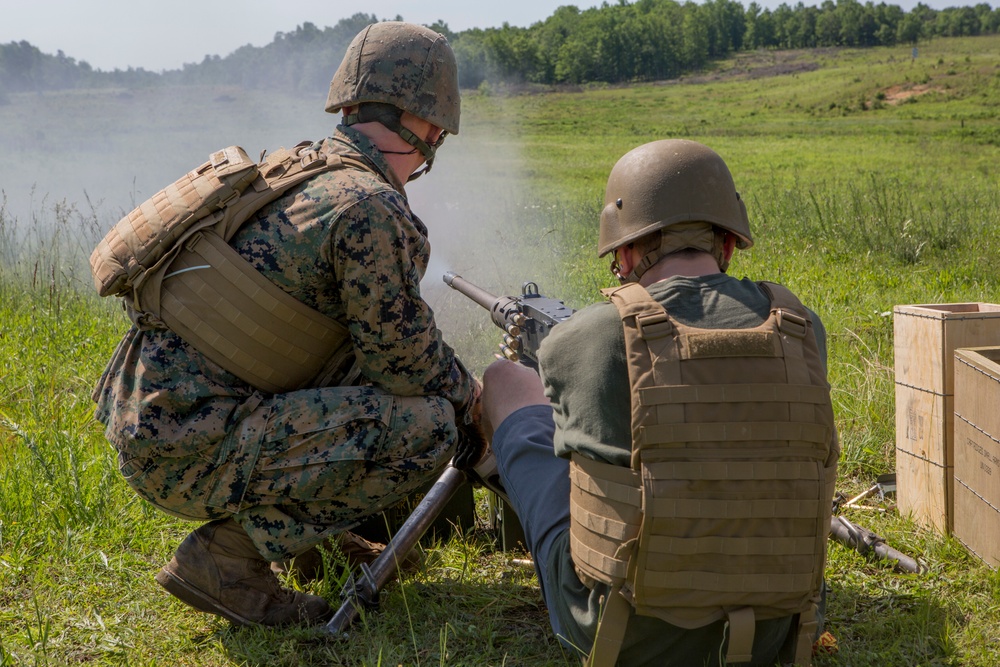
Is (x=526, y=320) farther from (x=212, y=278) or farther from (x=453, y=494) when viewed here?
(x=212, y=278)

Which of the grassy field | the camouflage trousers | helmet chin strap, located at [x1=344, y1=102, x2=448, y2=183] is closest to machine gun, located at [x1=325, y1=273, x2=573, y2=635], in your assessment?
the grassy field

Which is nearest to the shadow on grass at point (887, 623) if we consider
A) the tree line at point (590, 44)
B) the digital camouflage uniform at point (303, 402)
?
the digital camouflage uniform at point (303, 402)

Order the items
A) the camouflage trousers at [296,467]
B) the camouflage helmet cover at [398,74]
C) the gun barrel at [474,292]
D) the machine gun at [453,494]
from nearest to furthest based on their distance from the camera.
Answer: the camouflage trousers at [296,467], the machine gun at [453,494], the camouflage helmet cover at [398,74], the gun barrel at [474,292]

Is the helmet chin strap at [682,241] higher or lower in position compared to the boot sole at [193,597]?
higher

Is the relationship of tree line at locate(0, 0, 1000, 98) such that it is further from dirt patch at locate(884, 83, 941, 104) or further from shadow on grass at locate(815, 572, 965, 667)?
dirt patch at locate(884, 83, 941, 104)

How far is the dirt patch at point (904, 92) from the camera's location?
126ft

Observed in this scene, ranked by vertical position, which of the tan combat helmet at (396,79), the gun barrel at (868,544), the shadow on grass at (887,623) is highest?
the tan combat helmet at (396,79)

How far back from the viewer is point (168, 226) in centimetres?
293

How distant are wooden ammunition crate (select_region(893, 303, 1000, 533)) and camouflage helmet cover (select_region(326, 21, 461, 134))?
6.97 ft

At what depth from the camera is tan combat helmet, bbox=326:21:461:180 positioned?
3299mm

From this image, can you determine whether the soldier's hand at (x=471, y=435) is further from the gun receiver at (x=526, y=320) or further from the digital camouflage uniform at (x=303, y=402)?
the gun receiver at (x=526, y=320)

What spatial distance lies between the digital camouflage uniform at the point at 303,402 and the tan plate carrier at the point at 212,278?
5 centimetres

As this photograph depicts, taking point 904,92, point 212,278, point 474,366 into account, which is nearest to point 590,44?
point 904,92

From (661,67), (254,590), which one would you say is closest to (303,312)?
(254,590)
